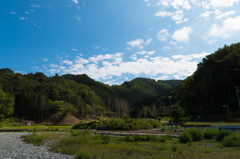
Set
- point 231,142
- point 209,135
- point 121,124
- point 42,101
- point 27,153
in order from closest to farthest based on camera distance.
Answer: point 231,142
point 27,153
point 209,135
point 121,124
point 42,101

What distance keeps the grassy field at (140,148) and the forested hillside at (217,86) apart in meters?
38.5

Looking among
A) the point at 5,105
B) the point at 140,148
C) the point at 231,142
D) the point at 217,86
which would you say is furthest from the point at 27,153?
the point at 5,105

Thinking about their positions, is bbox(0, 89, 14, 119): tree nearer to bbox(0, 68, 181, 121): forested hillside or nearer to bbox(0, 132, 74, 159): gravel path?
bbox(0, 68, 181, 121): forested hillside

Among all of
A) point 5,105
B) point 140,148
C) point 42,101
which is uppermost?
point 42,101

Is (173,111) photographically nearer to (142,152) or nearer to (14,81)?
(142,152)

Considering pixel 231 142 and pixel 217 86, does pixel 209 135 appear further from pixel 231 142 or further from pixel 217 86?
pixel 217 86

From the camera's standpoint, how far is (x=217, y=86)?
153 feet

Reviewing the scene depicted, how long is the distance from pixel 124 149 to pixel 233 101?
4420 centimetres

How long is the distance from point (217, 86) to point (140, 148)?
1915 inches

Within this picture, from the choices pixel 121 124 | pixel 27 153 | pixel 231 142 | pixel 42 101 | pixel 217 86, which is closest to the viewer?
pixel 231 142

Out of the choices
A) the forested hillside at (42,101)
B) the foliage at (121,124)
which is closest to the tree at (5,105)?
the forested hillside at (42,101)

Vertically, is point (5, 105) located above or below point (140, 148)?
above

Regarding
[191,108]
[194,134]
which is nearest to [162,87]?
[191,108]

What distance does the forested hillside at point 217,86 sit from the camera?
42250mm
